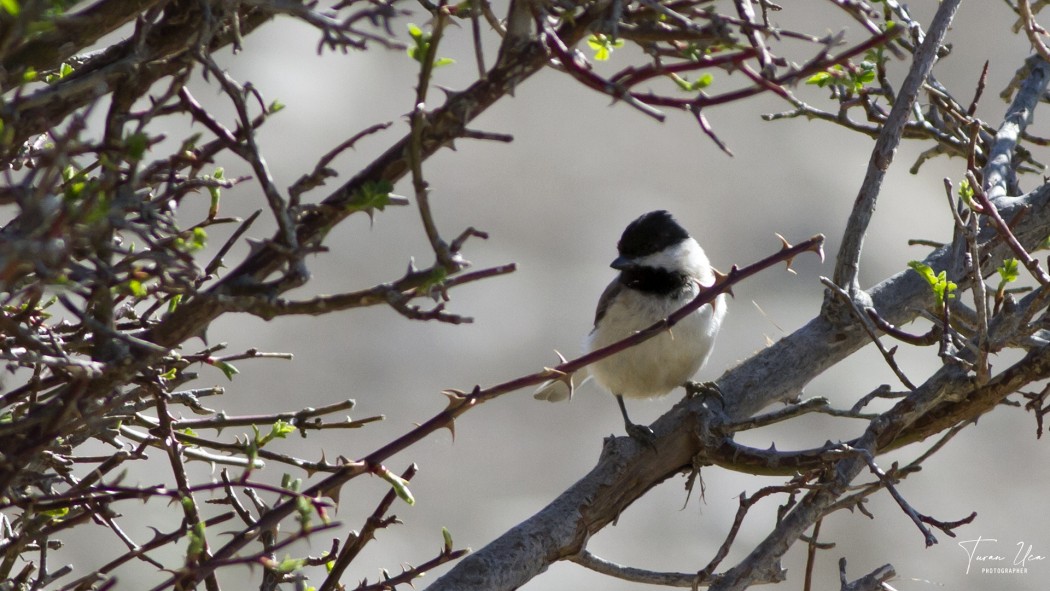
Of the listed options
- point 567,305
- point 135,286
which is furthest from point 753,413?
point 567,305

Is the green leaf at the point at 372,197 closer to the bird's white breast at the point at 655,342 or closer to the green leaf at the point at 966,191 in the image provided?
the green leaf at the point at 966,191

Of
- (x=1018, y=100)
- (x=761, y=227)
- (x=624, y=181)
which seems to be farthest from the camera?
(x=624, y=181)

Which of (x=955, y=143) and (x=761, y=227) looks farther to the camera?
(x=761, y=227)

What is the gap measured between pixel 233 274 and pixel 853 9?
1.45m

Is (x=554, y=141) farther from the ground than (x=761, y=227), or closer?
farther from the ground

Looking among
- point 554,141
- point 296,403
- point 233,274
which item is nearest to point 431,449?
point 296,403

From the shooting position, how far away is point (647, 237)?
5.57 m

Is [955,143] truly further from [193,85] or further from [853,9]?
[193,85]

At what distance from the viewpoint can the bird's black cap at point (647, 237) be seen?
18.3 ft

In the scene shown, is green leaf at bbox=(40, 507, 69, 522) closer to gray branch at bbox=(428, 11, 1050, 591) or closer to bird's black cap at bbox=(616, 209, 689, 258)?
gray branch at bbox=(428, 11, 1050, 591)

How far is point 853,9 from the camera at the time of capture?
87.0 inches

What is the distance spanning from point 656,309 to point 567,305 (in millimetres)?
10043

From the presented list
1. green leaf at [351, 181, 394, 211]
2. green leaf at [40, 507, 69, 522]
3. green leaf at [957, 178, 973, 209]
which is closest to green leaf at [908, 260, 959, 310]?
green leaf at [957, 178, 973, 209]

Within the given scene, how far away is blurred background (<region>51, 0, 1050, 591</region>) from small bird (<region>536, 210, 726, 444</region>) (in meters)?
Answer: 4.40
